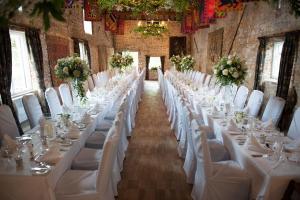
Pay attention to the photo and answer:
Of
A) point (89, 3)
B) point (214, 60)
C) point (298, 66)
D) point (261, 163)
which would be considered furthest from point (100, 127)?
point (214, 60)

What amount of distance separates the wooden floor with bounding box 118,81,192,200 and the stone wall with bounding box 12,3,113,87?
8.05ft

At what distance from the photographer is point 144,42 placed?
56.9 ft

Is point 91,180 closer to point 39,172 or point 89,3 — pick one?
point 39,172

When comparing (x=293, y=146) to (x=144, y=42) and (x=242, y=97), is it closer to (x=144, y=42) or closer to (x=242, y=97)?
(x=242, y=97)

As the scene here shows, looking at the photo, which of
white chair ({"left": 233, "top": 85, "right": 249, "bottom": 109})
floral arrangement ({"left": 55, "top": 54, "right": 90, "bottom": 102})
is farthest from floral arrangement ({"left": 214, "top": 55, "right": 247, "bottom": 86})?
floral arrangement ({"left": 55, "top": 54, "right": 90, "bottom": 102})

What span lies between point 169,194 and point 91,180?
1270 millimetres

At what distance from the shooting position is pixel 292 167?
7.72 ft

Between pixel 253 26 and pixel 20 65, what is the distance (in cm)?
656

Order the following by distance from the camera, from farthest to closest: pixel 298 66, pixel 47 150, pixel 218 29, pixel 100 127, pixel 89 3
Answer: pixel 218 29
pixel 89 3
pixel 298 66
pixel 100 127
pixel 47 150

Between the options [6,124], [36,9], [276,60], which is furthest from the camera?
[276,60]

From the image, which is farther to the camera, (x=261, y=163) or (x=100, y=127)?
(x=100, y=127)

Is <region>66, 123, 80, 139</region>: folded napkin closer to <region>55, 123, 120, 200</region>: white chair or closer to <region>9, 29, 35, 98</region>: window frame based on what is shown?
<region>55, 123, 120, 200</region>: white chair

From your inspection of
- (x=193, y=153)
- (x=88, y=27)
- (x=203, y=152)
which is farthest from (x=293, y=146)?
(x=88, y=27)

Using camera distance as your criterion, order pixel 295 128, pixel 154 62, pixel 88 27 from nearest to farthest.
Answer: pixel 295 128 < pixel 88 27 < pixel 154 62
